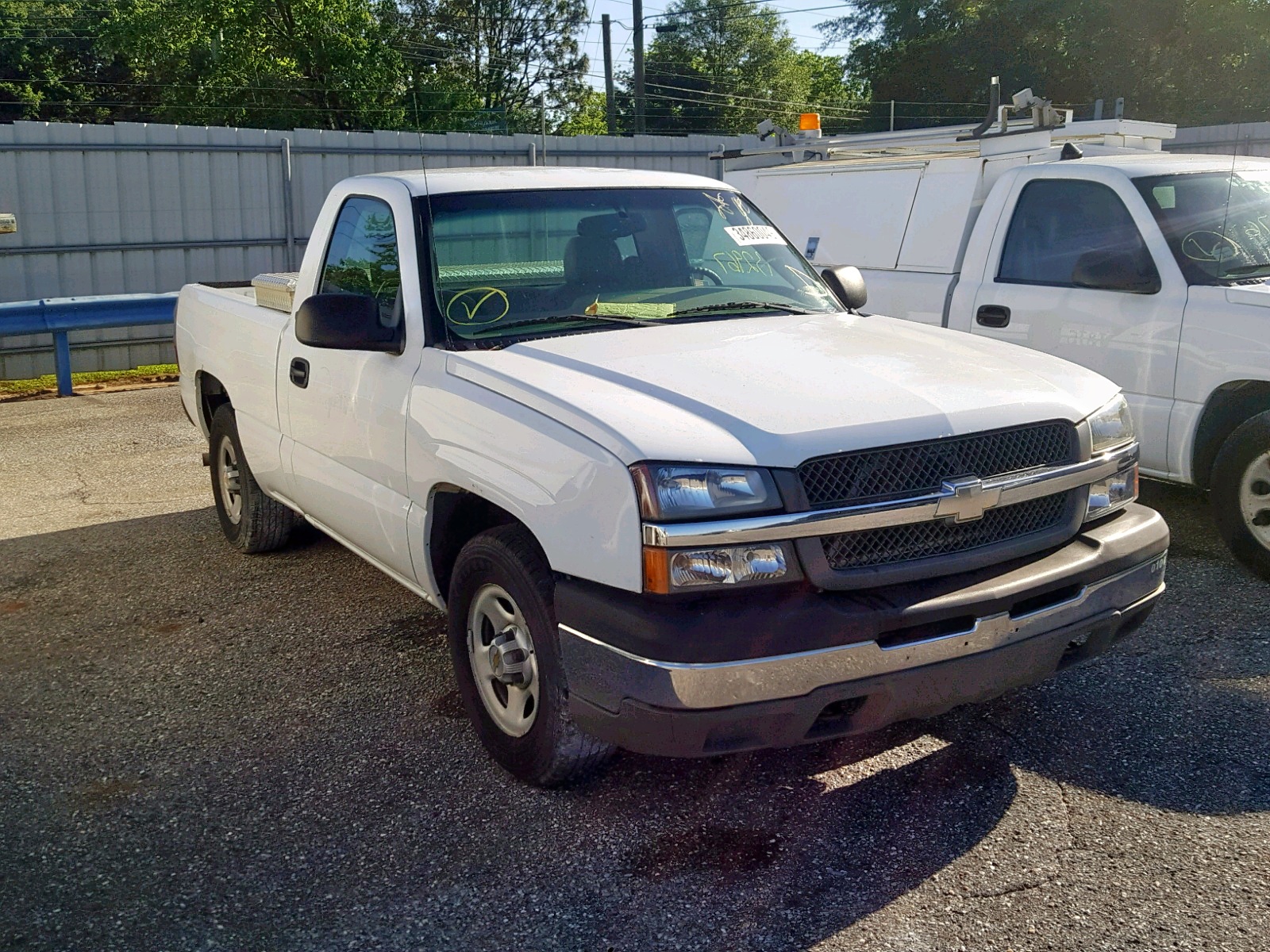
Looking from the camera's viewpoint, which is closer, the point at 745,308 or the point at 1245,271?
the point at 745,308

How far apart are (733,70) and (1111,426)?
67.2 meters

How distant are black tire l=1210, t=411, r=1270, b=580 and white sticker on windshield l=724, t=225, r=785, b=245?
7.34 feet

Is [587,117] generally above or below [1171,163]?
above

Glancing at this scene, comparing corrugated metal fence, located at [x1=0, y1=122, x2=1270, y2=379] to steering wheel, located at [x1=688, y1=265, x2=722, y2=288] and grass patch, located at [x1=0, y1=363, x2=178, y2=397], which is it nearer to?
grass patch, located at [x1=0, y1=363, x2=178, y2=397]

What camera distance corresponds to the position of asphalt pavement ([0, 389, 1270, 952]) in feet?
10.3

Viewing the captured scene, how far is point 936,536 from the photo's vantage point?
3.40m

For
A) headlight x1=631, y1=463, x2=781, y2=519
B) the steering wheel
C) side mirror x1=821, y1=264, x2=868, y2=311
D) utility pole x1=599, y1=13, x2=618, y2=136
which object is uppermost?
utility pole x1=599, y1=13, x2=618, y2=136

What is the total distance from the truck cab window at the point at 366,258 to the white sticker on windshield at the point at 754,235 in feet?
4.26

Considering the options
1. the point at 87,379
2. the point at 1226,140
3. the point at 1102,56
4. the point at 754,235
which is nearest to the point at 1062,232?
the point at 754,235

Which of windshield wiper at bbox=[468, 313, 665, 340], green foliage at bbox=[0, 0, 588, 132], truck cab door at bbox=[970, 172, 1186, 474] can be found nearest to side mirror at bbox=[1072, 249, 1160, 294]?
truck cab door at bbox=[970, 172, 1186, 474]

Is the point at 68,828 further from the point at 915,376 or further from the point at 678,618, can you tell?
the point at 915,376

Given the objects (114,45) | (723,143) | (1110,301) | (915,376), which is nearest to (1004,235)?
(1110,301)

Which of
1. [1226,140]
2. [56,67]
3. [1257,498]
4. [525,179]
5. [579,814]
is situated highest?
[56,67]

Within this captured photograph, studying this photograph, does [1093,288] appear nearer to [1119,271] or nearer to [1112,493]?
[1119,271]
